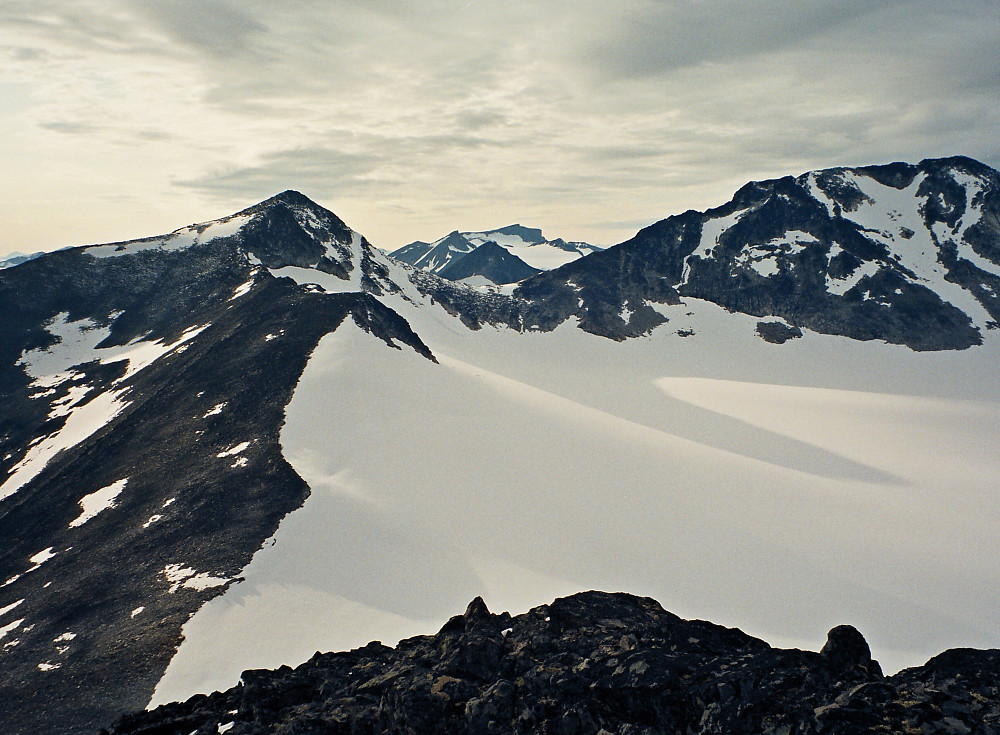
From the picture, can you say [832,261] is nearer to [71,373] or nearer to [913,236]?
[913,236]

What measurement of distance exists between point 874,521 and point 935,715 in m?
40.6

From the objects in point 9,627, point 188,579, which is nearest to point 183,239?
point 9,627

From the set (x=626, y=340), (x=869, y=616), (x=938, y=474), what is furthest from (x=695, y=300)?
(x=869, y=616)

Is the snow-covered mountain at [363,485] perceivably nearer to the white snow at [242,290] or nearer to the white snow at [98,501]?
the white snow at [98,501]

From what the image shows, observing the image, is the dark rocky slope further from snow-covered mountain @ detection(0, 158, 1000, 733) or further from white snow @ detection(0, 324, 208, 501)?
white snow @ detection(0, 324, 208, 501)

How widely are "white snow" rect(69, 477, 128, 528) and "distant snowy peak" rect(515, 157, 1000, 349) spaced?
115 m

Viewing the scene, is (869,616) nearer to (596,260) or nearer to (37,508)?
(37,508)

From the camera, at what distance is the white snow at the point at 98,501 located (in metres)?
40.5

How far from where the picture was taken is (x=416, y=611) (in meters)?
31.7

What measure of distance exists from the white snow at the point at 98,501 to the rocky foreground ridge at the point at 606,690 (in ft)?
88.6

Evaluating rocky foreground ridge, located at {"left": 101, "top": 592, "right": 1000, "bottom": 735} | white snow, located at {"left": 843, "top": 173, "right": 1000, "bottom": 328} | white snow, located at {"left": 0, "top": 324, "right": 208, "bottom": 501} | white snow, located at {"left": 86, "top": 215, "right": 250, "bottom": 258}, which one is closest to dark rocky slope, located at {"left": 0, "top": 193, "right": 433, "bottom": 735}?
white snow, located at {"left": 0, "top": 324, "right": 208, "bottom": 501}

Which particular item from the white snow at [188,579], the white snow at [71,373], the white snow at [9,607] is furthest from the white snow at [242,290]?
the white snow at [188,579]

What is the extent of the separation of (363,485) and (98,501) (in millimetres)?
18004

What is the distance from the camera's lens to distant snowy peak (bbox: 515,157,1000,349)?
145 m
